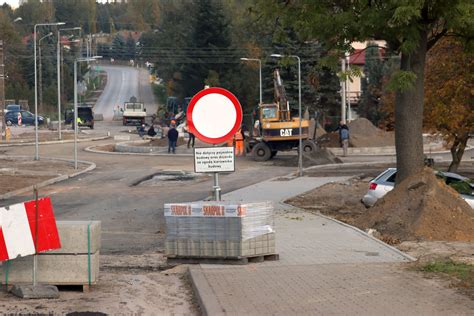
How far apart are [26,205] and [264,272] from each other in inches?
128

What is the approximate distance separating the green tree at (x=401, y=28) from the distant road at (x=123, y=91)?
9669cm

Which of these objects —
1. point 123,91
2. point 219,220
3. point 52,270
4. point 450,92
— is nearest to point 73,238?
point 52,270

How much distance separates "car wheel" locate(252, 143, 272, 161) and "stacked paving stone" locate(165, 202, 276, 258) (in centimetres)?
3540

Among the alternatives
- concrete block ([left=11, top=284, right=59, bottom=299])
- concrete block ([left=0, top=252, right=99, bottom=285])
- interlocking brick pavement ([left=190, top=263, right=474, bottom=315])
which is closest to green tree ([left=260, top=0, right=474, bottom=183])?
interlocking brick pavement ([left=190, top=263, right=474, bottom=315])

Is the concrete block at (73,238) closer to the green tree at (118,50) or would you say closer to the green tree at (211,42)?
the green tree at (211,42)

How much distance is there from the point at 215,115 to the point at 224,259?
6.39 ft

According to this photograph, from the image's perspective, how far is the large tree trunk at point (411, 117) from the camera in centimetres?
1973

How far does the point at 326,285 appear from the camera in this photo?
10.6 m

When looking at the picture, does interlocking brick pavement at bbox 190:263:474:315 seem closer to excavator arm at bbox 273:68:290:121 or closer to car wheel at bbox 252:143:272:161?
car wheel at bbox 252:143:272:161

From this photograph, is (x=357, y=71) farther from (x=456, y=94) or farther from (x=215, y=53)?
(x=215, y=53)

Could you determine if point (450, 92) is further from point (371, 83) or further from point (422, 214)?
point (371, 83)

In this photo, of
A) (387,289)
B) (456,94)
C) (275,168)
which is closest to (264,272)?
(387,289)

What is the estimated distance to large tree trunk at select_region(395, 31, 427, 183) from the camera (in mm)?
19734

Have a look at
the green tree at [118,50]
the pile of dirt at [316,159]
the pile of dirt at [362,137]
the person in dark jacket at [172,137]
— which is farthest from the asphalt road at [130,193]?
the green tree at [118,50]
